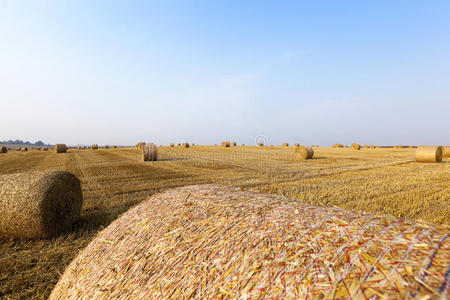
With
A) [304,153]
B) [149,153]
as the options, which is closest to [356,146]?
[304,153]

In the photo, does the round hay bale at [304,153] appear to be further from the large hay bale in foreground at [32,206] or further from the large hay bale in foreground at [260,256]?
the large hay bale in foreground at [260,256]

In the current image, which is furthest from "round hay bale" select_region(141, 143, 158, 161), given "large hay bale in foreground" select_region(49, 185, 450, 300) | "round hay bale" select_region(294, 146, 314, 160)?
"large hay bale in foreground" select_region(49, 185, 450, 300)

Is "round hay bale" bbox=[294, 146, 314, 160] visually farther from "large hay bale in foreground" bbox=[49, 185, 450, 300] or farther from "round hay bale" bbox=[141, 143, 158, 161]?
"large hay bale in foreground" bbox=[49, 185, 450, 300]

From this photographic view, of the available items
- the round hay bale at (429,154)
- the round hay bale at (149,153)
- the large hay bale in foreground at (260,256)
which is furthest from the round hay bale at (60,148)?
the round hay bale at (429,154)

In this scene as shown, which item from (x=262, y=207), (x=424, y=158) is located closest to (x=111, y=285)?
(x=262, y=207)

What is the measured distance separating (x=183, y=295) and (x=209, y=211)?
85 cm

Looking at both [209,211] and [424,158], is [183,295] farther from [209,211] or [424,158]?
[424,158]

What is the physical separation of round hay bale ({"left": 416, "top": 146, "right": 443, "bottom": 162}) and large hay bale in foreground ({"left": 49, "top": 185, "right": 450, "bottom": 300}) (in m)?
24.8

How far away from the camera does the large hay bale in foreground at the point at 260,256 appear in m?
1.17

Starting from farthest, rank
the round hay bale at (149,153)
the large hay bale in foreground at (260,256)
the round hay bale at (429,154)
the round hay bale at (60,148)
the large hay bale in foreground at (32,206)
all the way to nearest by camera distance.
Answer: the round hay bale at (60,148) < the round hay bale at (149,153) < the round hay bale at (429,154) < the large hay bale in foreground at (32,206) < the large hay bale in foreground at (260,256)

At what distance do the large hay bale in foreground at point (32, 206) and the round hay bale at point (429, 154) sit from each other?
86.6 ft

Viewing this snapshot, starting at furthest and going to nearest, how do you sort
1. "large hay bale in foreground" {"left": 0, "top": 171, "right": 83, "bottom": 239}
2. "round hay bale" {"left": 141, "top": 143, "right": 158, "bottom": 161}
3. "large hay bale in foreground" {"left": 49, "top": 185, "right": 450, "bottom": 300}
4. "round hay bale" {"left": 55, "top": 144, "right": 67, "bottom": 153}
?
"round hay bale" {"left": 55, "top": 144, "right": 67, "bottom": 153}, "round hay bale" {"left": 141, "top": 143, "right": 158, "bottom": 161}, "large hay bale in foreground" {"left": 0, "top": 171, "right": 83, "bottom": 239}, "large hay bale in foreground" {"left": 49, "top": 185, "right": 450, "bottom": 300}

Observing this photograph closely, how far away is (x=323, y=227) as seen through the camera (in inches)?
66.2

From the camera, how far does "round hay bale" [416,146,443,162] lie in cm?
1991
